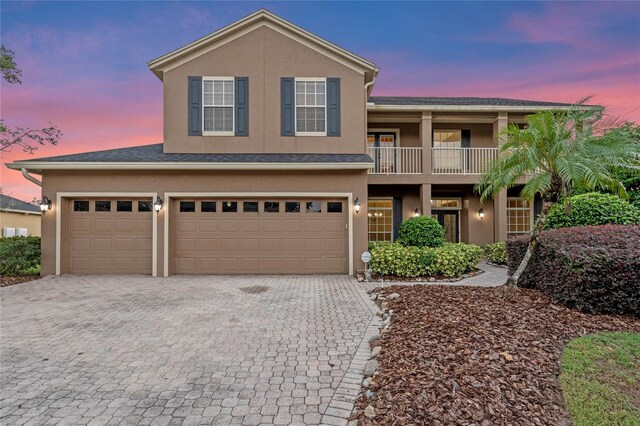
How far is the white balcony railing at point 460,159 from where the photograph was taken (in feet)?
41.7

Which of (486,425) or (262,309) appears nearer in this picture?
(486,425)

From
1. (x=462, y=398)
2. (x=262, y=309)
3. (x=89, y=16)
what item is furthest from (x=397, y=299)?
(x=89, y=16)

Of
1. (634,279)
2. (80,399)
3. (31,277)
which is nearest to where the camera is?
(80,399)

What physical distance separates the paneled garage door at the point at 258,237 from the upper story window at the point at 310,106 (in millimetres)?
2526

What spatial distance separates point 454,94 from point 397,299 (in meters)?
14.6

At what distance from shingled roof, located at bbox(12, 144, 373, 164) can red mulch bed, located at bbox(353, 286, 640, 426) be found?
5411mm

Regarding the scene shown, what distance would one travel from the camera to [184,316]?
17.5 feet

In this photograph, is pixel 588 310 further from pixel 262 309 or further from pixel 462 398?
pixel 262 309

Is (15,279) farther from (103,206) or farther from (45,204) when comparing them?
(103,206)

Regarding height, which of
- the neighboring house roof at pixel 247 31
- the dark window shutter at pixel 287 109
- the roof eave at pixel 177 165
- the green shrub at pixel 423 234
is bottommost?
the green shrub at pixel 423 234

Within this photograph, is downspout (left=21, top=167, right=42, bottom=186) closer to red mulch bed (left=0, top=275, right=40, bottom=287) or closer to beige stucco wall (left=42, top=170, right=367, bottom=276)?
beige stucco wall (left=42, top=170, right=367, bottom=276)

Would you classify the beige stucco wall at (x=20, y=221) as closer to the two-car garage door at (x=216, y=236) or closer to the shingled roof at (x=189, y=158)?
the shingled roof at (x=189, y=158)

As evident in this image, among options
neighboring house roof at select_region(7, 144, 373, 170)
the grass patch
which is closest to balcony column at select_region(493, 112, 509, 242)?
neighboring house roof at select_region(7, 144, 373, 170)

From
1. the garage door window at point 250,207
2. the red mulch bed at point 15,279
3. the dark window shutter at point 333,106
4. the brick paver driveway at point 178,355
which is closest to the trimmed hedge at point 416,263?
the brick paver driveway at point 178,355
